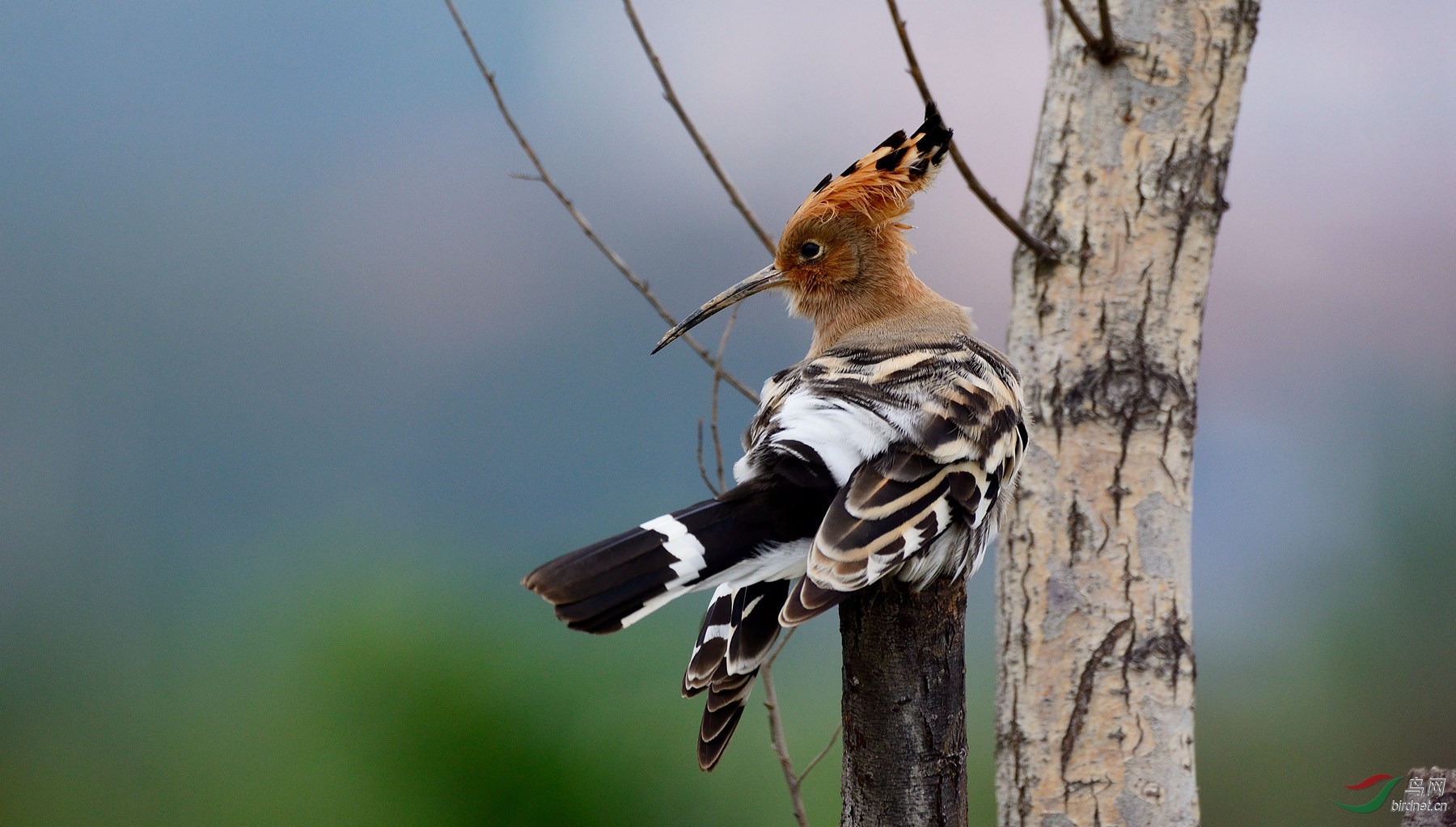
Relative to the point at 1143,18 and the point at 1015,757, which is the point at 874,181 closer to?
the point at 1143,18

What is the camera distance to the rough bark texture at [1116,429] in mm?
2354

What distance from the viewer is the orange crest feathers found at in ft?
6.79

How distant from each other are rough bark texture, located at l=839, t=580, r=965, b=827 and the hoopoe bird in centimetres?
6

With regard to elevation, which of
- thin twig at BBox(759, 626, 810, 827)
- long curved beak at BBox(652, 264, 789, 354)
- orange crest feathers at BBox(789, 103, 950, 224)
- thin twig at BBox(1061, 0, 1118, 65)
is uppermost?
thin twig at BBox(1061, 0, 1118, 65)

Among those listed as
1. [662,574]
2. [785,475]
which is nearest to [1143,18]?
[785,475]

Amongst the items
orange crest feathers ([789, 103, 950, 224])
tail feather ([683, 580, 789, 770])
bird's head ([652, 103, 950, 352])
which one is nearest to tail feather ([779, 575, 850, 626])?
tail feather ([683, 580, 789, 770])

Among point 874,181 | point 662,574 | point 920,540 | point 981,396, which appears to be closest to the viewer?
point 662,574

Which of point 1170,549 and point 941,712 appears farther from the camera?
point 1170,549

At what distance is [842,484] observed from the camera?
61.8 inches

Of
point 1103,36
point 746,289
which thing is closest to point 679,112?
point 746,289

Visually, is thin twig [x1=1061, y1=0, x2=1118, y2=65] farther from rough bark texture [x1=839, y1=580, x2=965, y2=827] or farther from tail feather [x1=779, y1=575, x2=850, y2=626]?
tail feather [x1=779, y1=575, x2=850, y2=626]

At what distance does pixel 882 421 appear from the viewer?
166 centimetres

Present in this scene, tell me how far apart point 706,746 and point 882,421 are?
580 millimetres

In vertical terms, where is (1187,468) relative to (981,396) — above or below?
above
